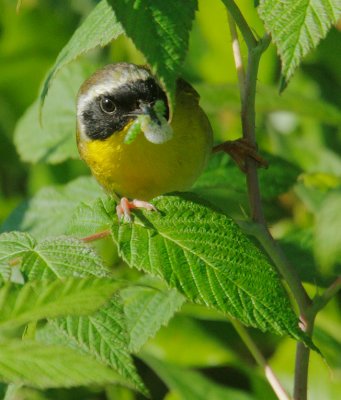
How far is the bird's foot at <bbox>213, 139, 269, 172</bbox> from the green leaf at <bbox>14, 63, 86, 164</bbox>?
51 centimetres

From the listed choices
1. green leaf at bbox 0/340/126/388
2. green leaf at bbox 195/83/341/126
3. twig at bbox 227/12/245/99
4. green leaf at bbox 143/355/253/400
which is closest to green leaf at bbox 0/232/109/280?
green leaf at bbox 0/340/126/388

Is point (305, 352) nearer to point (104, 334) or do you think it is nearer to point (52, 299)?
point (104, 334)

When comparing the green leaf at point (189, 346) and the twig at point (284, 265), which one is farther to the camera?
the green leaf at point (189, 346)

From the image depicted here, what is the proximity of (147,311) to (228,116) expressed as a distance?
1914mm

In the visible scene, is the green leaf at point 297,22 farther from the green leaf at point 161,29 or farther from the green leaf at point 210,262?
the green leaf at point 210,262

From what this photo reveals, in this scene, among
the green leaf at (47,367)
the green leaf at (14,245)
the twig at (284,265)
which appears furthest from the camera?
the twig at (284,265)

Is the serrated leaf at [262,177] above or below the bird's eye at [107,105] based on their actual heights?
below

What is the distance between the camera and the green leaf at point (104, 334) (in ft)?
4.39

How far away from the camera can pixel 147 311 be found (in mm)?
2129

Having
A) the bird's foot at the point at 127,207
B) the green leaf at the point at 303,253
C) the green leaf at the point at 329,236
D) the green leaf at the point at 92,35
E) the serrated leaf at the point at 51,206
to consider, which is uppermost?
the green leaf at the point at 92,35

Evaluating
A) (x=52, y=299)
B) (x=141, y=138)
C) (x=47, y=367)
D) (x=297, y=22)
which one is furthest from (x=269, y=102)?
(x=47, y=367)

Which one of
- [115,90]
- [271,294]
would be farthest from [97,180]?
[271,294]

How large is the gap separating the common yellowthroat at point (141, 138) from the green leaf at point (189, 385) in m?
0.70

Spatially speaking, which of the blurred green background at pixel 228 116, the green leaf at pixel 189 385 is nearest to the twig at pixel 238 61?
the blurred green background at pixel 228 116
